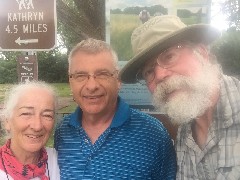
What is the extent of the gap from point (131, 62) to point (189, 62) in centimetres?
38

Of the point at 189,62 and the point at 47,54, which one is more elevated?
the point at 47,54

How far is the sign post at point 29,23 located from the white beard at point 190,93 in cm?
169

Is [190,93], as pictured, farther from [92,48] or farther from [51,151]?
[51,151]

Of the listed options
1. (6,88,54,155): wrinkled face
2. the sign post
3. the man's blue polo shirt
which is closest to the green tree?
the sign post

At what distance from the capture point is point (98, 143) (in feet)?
9.84

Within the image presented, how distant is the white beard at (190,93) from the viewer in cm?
261

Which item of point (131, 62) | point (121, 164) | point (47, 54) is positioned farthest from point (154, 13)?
point (47, 54)

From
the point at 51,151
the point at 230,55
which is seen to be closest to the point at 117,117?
the point at 51,151

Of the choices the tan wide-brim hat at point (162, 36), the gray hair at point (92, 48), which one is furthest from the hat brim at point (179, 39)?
the gray hair at point (92, 48)

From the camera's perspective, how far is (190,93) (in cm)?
266

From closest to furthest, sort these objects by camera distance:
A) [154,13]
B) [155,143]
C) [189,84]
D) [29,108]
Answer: [189,84] < [29,108] < [155,143] < [154,13]

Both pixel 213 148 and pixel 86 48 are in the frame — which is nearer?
pixel 213 148

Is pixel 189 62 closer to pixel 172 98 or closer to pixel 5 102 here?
pixel 172 98

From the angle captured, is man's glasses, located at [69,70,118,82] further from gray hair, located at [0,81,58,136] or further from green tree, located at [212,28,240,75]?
green tree, located at [212,28,240,75]
